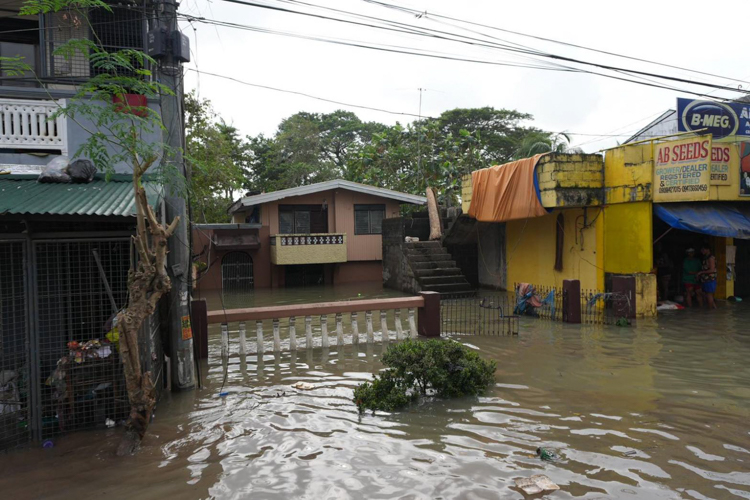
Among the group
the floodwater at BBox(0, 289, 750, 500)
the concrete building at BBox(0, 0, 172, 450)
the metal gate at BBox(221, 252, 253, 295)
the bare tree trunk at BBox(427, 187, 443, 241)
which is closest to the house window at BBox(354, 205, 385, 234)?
the bare tree trunk at BBox(427, 187, 443, 241)

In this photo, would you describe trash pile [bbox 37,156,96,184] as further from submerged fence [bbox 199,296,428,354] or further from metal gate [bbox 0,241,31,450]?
submerged fence [bbox 199,296,428,354]

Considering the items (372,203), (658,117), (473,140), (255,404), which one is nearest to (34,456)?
(255,404)

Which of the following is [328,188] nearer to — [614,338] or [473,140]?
[473,140]

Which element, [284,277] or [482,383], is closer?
[482,383]

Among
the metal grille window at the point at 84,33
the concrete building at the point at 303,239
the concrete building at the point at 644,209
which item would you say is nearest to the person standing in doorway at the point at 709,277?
the concrete building at the point at 644,209

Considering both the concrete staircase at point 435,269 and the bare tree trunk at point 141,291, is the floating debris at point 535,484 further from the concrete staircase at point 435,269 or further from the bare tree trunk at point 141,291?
the concrete staircase at point 435,269

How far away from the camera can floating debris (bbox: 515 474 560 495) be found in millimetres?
4770

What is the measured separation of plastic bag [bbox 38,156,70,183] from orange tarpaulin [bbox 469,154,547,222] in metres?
12.1

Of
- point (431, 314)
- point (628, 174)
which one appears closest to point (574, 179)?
point (628, 174)

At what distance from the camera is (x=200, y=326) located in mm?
9656

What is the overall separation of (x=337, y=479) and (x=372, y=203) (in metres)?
20.3

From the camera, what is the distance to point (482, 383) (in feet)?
24.8

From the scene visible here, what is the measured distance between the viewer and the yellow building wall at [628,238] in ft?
45.4

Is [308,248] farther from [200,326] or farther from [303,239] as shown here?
[200,326]
